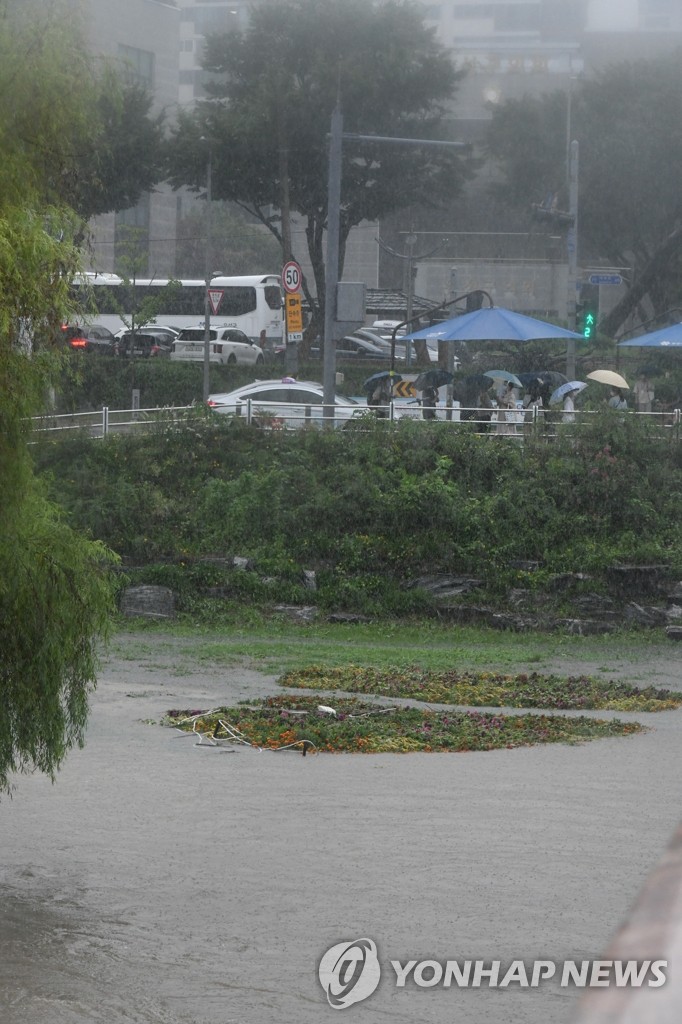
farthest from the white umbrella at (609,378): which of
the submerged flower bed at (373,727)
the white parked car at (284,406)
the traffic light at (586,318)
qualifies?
the submerged flower bed at (373,727)

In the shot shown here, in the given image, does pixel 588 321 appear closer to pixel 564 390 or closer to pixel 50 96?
pixel 564 390

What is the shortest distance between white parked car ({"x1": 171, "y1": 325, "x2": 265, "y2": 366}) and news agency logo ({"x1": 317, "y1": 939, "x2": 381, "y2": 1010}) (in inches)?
1430

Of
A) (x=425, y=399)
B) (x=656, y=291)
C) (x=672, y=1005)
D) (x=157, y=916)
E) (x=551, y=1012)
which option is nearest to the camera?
(x=672, y=1005)

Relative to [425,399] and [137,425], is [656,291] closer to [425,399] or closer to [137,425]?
[425,399]

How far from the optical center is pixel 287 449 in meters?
26.4

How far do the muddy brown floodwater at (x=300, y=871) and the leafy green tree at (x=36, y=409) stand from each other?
4.35 ft

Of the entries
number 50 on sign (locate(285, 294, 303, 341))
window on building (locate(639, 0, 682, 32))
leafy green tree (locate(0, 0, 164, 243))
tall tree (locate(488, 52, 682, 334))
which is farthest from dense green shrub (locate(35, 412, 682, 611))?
window on building (locate(639, 0, 682, 32))

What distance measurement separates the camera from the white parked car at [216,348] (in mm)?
44375

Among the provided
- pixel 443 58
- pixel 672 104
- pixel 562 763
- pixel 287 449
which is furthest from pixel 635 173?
pixel 562 763

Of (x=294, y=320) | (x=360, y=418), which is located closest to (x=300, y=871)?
(x=360, y=418)

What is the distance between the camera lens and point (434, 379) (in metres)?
29.4

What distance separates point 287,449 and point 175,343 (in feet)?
63.2

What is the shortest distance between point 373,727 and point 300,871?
5056 mm

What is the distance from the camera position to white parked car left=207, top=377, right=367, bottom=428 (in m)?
26.4
